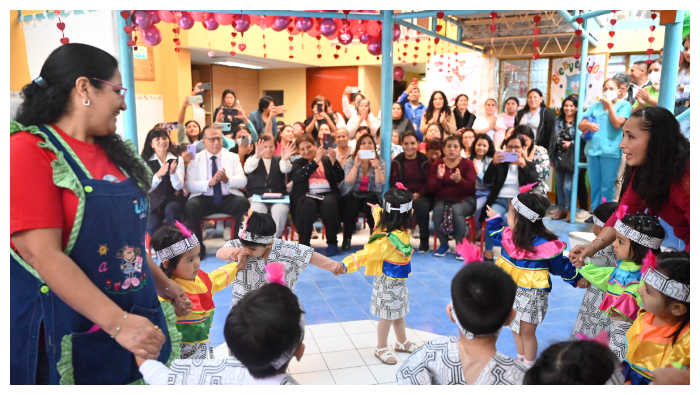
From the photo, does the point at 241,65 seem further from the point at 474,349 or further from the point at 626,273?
the point at 474,349

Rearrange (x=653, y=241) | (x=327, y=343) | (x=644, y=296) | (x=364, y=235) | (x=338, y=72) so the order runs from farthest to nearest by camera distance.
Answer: (x=338, y=72), (x=364, y=235), (x=327, y=343), (x=653, y=241), (x=644, y=296)

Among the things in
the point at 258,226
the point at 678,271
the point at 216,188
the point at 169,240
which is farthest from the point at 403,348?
the point at 216,188

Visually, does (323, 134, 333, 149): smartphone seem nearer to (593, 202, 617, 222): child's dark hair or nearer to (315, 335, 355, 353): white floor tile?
(315, 335, 355, 353): white floor tile

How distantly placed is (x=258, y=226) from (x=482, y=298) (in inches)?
49.7

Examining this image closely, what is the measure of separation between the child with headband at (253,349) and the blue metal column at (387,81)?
3197 mm

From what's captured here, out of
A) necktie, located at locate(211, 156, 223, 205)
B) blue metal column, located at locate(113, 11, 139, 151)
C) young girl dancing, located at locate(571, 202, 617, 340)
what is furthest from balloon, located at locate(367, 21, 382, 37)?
young girl dancing, located at locate(571, 202, 617, 340)

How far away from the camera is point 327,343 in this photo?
286 centimetres

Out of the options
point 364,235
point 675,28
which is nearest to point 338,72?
point 364,235

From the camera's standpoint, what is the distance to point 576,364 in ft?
3.99

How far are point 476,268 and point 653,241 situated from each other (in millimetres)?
1034

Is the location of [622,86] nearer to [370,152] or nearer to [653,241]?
[370,152]

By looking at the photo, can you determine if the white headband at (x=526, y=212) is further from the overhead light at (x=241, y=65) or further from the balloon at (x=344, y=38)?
the overhead light at (x=241, y=65)

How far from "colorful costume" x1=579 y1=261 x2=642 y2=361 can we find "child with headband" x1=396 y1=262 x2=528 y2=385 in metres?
0.86

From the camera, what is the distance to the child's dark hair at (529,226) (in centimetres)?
264
